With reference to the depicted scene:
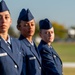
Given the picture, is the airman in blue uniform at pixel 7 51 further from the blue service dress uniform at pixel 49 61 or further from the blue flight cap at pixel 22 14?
the blue service dress uniform at pixel 49 61

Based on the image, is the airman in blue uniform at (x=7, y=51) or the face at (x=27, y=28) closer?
the airman in blue uniform at (x=7, y=51)

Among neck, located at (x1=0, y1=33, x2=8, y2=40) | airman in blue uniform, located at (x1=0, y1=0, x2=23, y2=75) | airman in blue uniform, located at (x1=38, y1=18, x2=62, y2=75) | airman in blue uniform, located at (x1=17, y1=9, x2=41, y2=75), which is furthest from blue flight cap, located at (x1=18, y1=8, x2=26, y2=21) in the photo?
neck, located at (x1=0, y1=33, x2=8, y2=40)

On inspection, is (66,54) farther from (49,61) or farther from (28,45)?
(28,45)

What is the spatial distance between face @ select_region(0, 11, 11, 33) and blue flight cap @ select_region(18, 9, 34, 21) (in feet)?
2.37

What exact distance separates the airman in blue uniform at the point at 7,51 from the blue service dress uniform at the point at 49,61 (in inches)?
34.3

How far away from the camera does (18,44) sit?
4.70 m

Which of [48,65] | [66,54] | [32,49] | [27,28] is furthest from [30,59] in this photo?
[66,54]

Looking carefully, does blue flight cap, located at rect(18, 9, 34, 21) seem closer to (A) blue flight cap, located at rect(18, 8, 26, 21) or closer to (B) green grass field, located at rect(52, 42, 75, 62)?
(A) blue flight cap, located at rect(18, 8, 26, 21)

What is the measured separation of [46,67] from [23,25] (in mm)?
683

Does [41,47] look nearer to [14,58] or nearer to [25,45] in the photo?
[25,45]

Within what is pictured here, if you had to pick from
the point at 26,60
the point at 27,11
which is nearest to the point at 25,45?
the point at 26,60

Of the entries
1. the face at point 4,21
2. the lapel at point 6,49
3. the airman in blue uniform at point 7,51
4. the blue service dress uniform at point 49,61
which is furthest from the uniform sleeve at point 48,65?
the face at point 4,21

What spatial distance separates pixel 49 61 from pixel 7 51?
4.07 ft

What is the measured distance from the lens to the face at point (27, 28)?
16.8 feet
